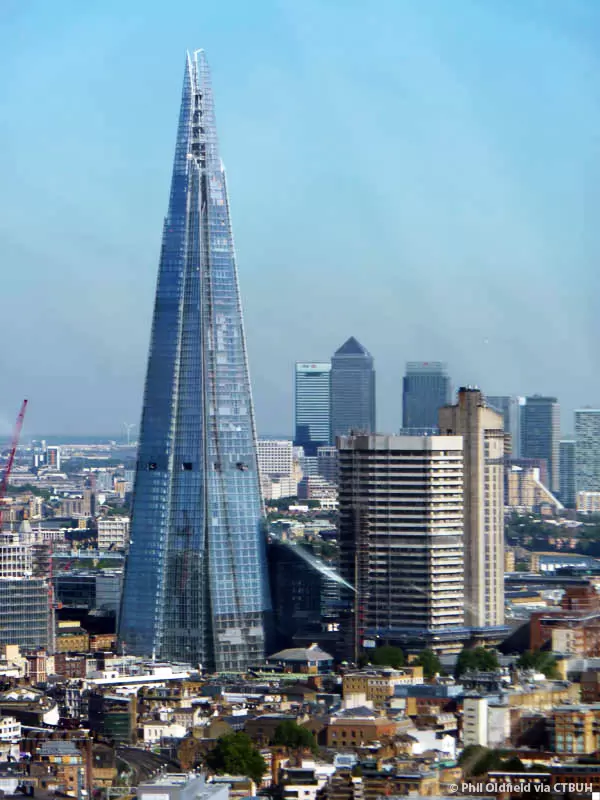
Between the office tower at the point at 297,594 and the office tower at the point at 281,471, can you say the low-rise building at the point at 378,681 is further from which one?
the office tower at the point at 281,471

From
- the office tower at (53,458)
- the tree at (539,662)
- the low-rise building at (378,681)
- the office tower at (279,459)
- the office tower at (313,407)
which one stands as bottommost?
the low-rise building at (378,681)

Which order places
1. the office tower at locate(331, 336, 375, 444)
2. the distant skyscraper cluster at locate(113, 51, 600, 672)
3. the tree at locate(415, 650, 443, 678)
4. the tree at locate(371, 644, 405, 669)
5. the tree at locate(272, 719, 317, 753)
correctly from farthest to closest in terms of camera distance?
the office tower at locate(331, 336, 375, 444), the distant skyscraper cluster at locate(113, 51, 600, 672), the tree at locate(371, 644, 405, 669), the tree at locate(415, 650, 443, 678), the tree at locate(272, 719, 317, 753)

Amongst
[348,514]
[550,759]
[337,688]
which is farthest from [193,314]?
[550,759]

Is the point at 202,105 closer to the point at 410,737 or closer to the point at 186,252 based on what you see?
the point at 186,252

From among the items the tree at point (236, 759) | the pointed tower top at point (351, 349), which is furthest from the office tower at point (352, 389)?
the tree at point (236, 759)

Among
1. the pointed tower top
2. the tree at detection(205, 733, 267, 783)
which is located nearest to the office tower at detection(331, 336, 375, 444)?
the pointed tower top

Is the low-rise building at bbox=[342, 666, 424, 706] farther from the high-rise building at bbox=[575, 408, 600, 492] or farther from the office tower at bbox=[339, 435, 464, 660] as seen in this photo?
the high-rise building at bbox=[575, 408, 600, 492]
